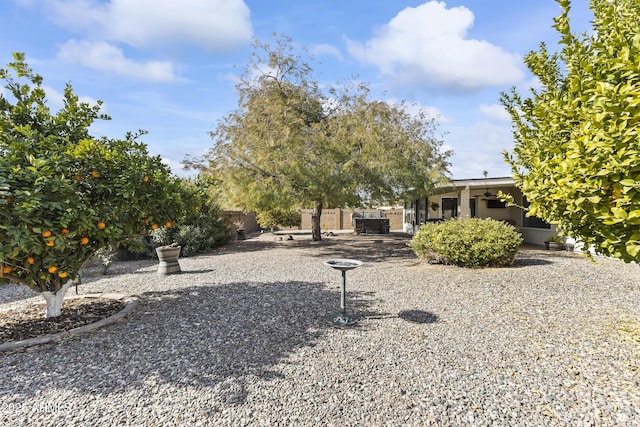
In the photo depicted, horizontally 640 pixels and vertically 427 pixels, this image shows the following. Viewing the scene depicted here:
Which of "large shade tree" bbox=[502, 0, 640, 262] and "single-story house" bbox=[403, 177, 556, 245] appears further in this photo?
"single-story house" bbox=[403, 177, 556, 245]

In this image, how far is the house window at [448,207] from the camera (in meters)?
16.1

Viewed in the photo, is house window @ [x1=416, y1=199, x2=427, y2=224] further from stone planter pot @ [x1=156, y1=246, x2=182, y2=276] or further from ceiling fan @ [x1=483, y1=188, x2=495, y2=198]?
stone planter pot @ [x1=156, y1=246, x2=182, y2=276]

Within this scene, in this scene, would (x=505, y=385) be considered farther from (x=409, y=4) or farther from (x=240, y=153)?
(x=240, y=153)

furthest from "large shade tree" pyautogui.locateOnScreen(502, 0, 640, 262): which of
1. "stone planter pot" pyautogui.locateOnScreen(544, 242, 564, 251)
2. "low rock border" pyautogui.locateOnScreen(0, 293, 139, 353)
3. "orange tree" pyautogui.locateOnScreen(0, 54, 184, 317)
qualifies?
"stone planter pot" pyautogui.locateOnScreen(544, 242, 564, 251)

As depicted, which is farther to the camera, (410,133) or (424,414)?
(410,133)

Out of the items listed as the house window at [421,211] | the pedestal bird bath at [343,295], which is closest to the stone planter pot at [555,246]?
the house window at [421,211]

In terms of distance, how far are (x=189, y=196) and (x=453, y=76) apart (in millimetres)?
10382

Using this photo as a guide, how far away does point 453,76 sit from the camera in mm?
11414

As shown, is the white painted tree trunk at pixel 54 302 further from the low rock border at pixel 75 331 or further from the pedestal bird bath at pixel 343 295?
the pedestal bird bath at pixel 343 295

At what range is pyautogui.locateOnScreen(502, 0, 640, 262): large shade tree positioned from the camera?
201 centimetres

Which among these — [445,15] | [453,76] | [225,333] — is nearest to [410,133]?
[453,76]

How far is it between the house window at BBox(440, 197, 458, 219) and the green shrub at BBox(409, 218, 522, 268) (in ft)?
27.5

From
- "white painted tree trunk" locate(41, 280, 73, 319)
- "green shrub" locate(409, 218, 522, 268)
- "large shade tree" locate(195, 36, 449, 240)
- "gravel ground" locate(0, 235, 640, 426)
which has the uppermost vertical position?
"large shade tree" locate(195, 36, 449, 240)

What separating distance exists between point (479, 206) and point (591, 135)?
14.9 m
